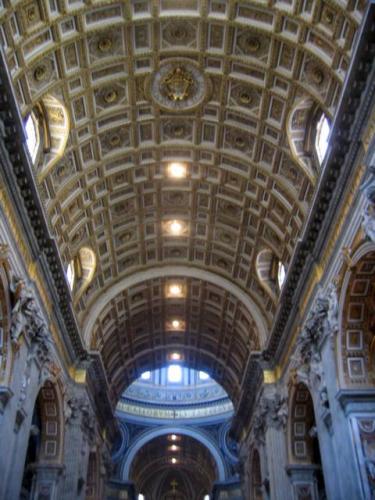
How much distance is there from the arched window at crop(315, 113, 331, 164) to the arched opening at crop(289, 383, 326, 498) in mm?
9675

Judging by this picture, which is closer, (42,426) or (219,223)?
(42,426)

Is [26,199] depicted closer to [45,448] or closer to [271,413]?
[45,448]

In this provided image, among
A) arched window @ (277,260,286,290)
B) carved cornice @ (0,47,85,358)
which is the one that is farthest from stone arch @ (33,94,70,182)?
arched window @ (277,260,286,290)

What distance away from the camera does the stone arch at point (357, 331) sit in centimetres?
1648

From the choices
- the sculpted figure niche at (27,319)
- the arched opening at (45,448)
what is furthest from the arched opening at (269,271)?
the sculpted figure niche at (27,319)

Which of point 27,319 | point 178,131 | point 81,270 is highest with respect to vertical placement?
point 178,131

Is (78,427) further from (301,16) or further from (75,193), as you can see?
(301,16)

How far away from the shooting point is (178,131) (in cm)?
2216

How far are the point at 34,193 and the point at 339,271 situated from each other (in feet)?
32.4

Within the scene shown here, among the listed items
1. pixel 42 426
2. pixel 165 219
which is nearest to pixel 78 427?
pixel 42 426

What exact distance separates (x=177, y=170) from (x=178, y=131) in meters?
2.16

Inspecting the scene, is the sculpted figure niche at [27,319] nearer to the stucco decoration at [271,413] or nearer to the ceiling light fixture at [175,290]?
the stucco decoration at [271,413]

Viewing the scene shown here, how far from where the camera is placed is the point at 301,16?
16328 mm

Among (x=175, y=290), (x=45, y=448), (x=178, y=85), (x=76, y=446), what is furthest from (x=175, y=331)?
(x=178, y=85)
